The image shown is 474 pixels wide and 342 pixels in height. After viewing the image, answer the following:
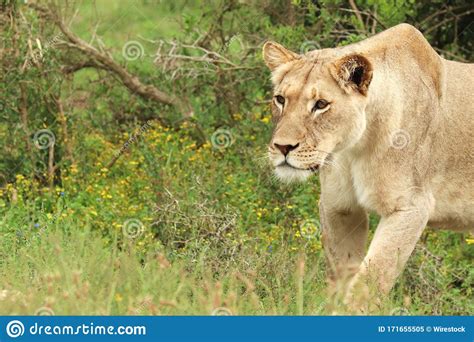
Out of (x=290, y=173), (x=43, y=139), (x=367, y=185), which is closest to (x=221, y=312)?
(x=290, y=173)

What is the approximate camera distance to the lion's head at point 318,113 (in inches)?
193

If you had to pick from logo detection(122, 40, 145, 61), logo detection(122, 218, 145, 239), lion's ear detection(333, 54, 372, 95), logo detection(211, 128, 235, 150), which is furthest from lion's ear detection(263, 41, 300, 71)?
logo detection(122, 40, 145, 61)

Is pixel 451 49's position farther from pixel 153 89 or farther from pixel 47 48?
pixel 47 48

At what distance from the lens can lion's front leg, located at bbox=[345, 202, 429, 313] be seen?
503 centimetres

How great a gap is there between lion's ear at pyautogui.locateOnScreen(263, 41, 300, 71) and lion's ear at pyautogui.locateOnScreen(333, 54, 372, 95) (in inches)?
15.3

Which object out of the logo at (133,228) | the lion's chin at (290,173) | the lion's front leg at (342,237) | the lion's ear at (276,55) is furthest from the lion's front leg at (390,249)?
the logo at (133,228)

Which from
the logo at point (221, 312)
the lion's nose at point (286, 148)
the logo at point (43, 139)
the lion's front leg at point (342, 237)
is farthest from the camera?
the logo at point (43, 139)

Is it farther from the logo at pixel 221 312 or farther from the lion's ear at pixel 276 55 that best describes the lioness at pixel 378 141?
the logo at pixel 221 312

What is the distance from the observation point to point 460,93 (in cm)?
574

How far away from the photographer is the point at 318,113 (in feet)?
16.2

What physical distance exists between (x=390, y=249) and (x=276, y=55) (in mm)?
1037

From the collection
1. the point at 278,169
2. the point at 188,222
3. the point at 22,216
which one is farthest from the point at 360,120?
the point at 22,216

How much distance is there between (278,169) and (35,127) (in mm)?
2820

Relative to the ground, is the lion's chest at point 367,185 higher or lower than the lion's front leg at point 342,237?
higher
